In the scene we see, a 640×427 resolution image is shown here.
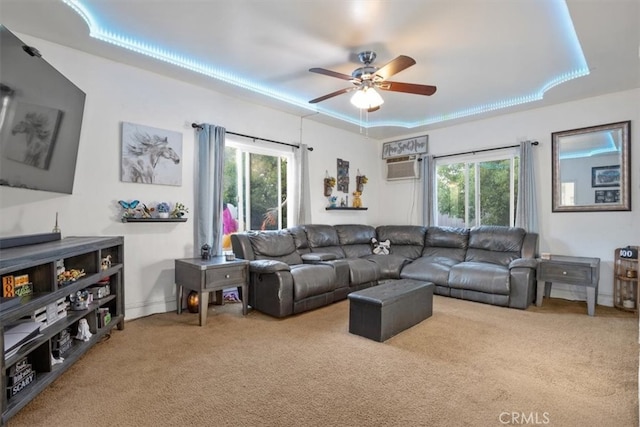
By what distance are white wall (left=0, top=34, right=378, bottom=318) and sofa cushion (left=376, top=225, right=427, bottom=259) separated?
2942 mm

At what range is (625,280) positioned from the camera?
3721 mm

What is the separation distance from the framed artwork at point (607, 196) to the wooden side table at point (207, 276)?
4.50 metres

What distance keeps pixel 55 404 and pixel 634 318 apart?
17.0 ft

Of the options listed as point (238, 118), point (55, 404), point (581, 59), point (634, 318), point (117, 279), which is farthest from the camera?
point (238, 118)

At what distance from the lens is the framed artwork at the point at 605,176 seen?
13.0 feet

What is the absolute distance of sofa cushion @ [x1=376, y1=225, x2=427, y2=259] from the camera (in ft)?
17.2

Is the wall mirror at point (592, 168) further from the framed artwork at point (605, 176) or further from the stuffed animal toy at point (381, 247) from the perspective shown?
the stuffed animal toy at point (381, 247)

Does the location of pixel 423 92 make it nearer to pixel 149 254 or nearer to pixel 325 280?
pixel 325 280

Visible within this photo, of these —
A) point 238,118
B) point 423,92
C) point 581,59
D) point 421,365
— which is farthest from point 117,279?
point 581,59

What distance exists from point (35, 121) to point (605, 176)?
5.91 m

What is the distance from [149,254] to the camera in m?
3.48

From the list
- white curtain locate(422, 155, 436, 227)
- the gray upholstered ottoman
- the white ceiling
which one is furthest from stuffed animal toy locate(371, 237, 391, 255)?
the white ceiling

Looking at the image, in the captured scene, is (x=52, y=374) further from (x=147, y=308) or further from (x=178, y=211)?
(x=178, y=211)

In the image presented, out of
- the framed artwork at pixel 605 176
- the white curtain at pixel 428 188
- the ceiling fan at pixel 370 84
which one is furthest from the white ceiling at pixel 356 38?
the white curtain at pixel 428 188
